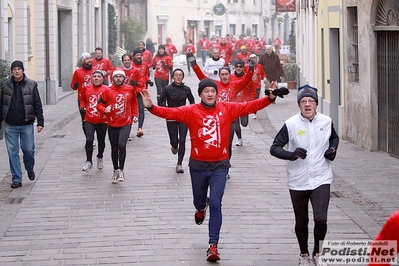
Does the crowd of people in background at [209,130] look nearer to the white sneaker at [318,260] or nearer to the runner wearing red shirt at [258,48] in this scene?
the white sneaker at [318,260]

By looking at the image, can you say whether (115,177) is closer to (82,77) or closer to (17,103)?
(17,103)

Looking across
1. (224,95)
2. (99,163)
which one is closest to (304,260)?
(224,95)

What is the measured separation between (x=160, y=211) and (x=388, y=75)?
6.20m

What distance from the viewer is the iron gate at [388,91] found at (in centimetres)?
1462

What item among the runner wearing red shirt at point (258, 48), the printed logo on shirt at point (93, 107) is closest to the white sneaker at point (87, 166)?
the printed logo on shirt at point (93, 107)

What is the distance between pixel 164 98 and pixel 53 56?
13.2 meters

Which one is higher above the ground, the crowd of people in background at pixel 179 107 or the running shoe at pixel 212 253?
the crowd of people in background at pixel 179 107

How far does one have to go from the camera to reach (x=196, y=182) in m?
8.50

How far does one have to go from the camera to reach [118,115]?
12.6 metres

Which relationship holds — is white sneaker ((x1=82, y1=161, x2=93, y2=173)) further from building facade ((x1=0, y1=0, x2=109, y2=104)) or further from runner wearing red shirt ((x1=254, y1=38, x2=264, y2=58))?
runner wearing red shirt ((x1=254, y1=38, x2=264, y2=58))

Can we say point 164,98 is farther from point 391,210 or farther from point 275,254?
point 275,254

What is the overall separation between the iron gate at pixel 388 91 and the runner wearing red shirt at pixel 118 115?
4.72 meters

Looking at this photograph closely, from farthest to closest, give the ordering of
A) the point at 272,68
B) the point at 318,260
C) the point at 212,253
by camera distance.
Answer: the point at 272,68, the point at 212,253, the point at 318,260

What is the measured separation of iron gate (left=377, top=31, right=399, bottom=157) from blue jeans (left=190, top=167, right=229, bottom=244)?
6891 mm
